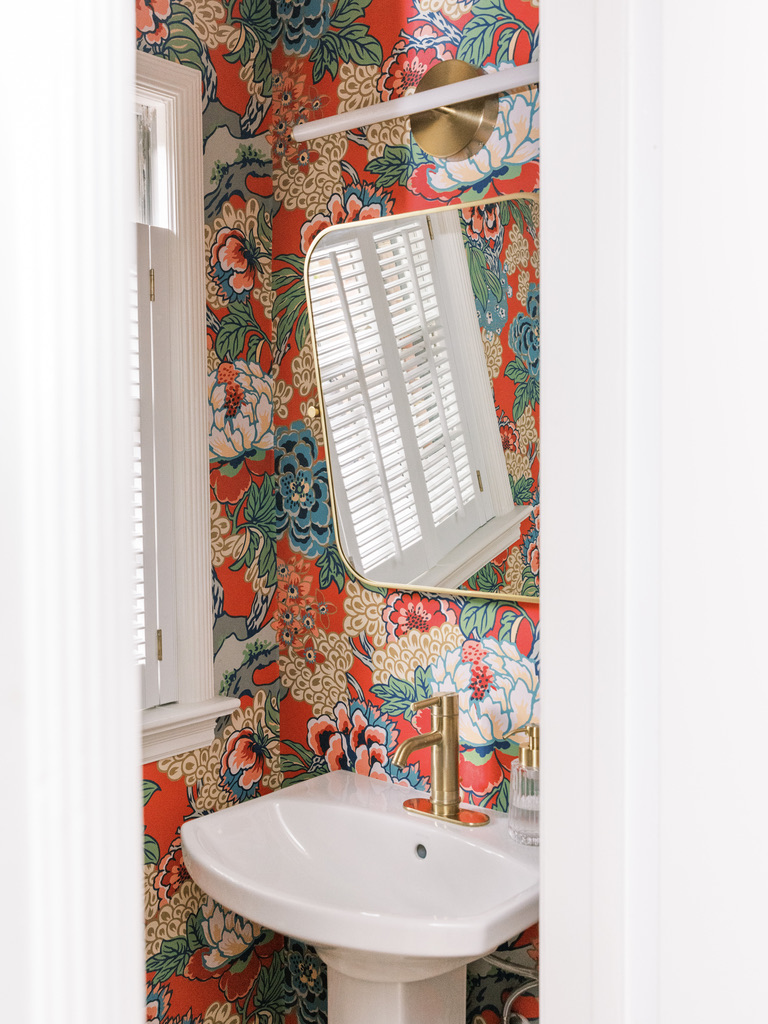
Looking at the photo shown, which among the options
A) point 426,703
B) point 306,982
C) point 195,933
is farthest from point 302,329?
point 306,982

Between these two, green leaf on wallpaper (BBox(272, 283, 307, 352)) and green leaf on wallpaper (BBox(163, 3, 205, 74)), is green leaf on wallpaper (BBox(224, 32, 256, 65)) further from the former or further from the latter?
green leaf on wallpaper (BBox(272, 283, 307, 352))

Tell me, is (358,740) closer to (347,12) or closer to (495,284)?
(495,284)

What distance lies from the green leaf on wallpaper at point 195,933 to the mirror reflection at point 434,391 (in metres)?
0.69

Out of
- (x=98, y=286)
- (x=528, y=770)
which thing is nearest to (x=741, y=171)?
(x=98, y=286)

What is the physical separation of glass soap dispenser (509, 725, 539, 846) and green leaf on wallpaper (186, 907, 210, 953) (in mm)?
627

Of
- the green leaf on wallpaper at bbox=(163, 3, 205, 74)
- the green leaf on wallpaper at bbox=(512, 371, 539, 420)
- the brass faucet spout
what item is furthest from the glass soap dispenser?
the green leaf on wallpaper at bbox=(163, 3, 205, 74)

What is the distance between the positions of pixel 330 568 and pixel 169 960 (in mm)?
748

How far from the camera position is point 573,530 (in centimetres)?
77

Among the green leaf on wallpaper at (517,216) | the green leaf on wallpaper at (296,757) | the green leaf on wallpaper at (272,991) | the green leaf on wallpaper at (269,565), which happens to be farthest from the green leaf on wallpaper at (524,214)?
the green leaf on wallpaper at (272,991)

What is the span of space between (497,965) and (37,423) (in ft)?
4.72

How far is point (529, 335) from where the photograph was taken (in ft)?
4.72

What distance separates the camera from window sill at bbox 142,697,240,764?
1597 mm

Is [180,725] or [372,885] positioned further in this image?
[180,725]

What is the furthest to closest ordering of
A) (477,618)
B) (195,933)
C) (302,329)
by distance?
(302,329) → (195,933) → (477,618)
